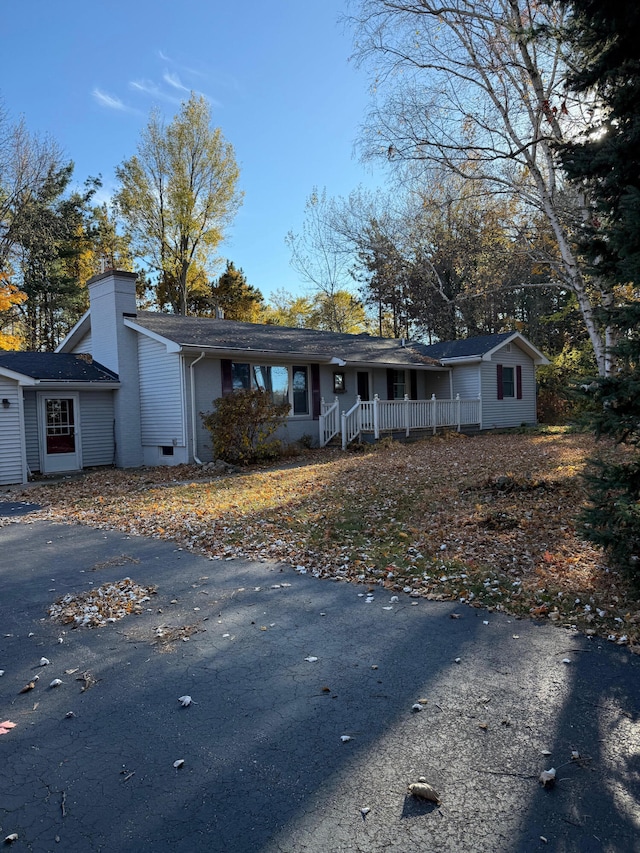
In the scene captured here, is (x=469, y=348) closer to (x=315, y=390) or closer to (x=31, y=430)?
(x=315, y=390)

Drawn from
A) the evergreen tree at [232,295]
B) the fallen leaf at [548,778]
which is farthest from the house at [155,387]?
the evergreen tree at [232,295]

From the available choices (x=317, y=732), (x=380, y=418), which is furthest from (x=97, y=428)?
(x=317, y=732)

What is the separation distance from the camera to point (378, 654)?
3750 millimetres

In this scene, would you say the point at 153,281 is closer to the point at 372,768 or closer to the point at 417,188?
the point at 417,188

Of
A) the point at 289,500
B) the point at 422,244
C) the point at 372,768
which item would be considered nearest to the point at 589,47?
the point at 372,768

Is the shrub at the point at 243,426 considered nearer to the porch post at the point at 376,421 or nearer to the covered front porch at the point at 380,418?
the covered front porch at the point at 380,418

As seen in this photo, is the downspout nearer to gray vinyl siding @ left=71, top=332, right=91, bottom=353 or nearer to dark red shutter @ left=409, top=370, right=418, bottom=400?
gray vinyl siding @ left=71, top=332, right=91, bottom=353

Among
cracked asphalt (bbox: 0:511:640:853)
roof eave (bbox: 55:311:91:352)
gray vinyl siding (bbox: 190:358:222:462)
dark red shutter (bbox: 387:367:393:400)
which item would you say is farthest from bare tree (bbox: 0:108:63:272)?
cracked asphalt (bbox: 0:511:640:853)

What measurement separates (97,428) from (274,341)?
5857 millimetres

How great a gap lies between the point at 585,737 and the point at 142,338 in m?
15.3

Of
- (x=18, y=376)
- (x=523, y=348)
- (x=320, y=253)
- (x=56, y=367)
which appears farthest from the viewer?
(x=320, y=253)

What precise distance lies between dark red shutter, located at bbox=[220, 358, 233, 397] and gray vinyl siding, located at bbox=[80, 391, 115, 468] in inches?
135

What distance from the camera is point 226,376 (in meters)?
15.4

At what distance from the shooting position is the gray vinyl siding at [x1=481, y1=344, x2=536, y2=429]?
21.7m
